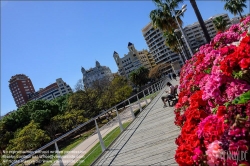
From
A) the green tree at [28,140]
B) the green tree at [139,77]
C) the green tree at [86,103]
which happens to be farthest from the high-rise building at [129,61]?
the green tree at [28,140]

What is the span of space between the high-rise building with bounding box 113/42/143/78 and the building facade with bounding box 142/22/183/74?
9.27 metres

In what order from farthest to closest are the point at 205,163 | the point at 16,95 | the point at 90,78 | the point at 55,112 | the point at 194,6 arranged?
the point at 16,95, the point at 90,78, the point at 55,112, the point at 194,6, the point at 205,163

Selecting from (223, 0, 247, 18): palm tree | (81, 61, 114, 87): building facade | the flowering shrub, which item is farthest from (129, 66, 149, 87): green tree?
the flowering shrub

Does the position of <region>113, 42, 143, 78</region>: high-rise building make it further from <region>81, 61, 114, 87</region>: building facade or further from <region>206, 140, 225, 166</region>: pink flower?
<region>206, 140, 225, 166</region>: pink flower

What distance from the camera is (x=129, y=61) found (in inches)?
4983

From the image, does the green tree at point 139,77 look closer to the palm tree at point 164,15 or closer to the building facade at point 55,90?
the palm tree at point 164,15

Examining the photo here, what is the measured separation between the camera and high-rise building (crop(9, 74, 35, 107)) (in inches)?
6555

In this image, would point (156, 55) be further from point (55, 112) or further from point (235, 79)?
point (235, 79)

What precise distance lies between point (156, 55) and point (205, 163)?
114803mm

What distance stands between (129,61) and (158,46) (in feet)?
69.5

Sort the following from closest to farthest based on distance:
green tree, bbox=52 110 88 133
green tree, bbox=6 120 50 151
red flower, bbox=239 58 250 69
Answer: red flower, bbox=239 58 250 69 < green tree, bbox=6 120 50 151 < green tree, bbox=52 110 88 133

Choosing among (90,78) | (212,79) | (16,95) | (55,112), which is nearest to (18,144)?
(55,112)

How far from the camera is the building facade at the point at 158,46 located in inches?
4102

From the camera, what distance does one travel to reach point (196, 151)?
2186 mm
